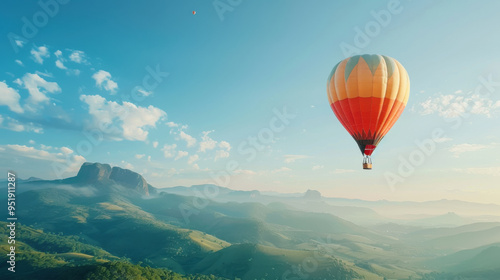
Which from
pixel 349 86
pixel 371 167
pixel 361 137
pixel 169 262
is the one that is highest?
pixel 349 86

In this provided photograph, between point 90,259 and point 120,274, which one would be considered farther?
point 90,259

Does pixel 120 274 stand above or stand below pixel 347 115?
below

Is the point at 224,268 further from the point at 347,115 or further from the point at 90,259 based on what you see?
the point at 347,115

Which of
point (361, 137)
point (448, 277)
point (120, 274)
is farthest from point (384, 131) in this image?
point (448, 277)

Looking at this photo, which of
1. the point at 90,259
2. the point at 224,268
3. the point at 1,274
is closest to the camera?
the point at 1,274
